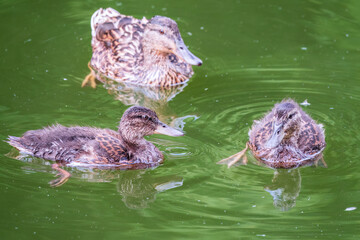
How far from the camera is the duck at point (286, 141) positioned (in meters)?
7.06

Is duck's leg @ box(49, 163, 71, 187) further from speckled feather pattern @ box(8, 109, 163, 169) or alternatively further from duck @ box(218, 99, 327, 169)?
duck @ box(218, 99, 327, 169)

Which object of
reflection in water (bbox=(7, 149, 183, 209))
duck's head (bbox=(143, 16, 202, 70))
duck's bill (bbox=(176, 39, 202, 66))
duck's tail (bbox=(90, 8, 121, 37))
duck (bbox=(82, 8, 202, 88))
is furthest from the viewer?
duck's tail (bbox=(90, 8, 121, 37))

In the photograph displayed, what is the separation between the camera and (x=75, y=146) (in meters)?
7.00

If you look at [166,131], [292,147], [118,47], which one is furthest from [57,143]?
[118,47]

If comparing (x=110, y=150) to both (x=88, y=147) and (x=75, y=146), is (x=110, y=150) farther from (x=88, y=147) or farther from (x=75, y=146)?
(x=75, y=146)

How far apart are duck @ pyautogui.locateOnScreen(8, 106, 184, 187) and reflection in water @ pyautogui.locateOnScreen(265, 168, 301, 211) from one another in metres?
1.03

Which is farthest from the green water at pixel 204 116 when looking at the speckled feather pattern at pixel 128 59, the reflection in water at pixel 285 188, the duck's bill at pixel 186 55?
the duck's bill at pixel 186 55

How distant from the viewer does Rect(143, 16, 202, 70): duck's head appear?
8.90m

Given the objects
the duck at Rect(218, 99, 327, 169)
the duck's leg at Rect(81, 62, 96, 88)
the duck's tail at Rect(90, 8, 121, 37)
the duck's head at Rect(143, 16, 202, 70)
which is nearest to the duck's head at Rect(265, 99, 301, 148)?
the duck at Rect(218, 99, 327, 169)

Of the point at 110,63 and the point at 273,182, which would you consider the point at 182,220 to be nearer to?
the point at 273,182

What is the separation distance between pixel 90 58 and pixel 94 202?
3.54 meters

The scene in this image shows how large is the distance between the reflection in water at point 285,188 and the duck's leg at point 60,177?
1877mm

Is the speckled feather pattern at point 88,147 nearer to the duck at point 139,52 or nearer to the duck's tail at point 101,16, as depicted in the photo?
the duck at point 139,52

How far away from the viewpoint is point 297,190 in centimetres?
675
